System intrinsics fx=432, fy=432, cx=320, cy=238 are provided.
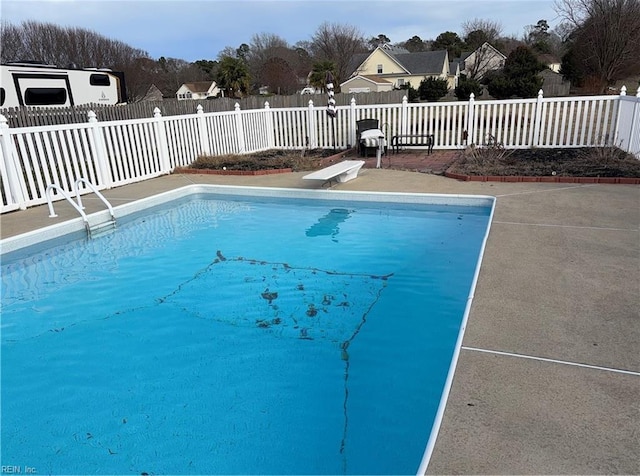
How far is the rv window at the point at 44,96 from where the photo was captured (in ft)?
43.4

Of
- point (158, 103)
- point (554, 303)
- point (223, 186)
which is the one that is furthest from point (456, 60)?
point (554, 303)

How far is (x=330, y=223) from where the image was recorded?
22.1 feet

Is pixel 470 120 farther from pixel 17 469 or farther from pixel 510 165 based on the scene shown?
pixel 17 469

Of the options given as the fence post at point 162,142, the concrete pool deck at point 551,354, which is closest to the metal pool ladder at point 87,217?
the fence post at point 162,142

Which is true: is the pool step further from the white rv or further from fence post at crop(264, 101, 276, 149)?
the white rv

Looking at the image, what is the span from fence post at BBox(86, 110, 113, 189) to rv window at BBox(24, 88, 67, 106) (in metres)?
7.25

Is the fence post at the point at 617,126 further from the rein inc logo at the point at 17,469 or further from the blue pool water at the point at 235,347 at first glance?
the rein inc logo at the point at 17,469

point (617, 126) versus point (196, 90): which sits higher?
point (196, 90)

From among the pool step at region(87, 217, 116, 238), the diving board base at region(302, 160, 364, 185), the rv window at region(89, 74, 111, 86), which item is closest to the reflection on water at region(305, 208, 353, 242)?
the diving board base at region(302, 160, 364, 185)

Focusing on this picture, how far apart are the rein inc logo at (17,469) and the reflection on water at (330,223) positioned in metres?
4.26

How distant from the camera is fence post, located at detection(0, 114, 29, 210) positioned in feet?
21.4

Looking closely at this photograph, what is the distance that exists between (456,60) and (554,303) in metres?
57.0

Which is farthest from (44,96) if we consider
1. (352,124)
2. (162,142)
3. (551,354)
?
(551,354)

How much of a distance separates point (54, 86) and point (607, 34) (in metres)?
25.6
